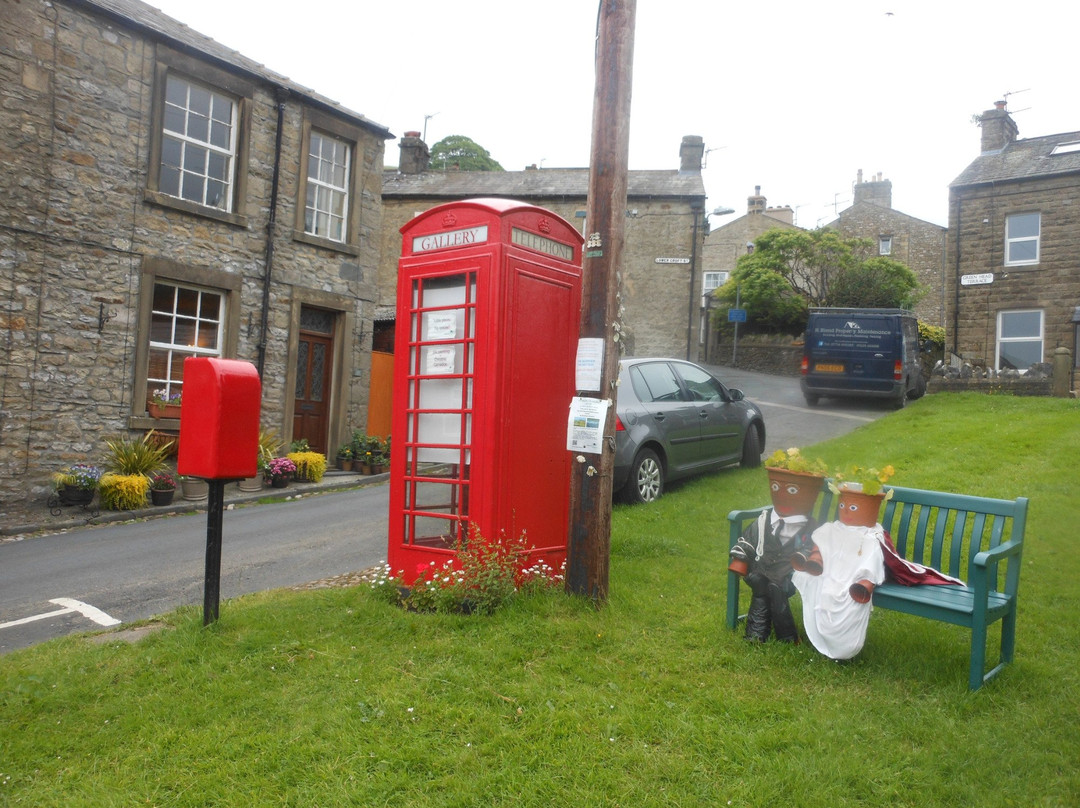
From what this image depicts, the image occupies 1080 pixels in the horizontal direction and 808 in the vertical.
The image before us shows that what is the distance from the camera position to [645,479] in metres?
8.23

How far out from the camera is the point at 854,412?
17250mm

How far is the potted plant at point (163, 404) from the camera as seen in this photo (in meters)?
11.9

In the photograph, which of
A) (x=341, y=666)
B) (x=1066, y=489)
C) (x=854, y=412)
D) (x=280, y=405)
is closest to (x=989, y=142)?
(x=854, y=412)

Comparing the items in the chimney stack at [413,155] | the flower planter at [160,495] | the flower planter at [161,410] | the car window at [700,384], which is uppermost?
the chimney stack at [413,155]

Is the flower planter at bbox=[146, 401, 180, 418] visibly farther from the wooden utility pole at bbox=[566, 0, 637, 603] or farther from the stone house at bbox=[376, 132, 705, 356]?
A: the stone house at bbox=[376, 132, 705, 356]

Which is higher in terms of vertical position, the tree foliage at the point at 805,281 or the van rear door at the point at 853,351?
the tree foliage at the point at 805,281

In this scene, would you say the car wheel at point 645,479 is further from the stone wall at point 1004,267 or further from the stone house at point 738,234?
the stone house at point 738,234

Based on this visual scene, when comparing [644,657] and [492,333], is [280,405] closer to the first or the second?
[492,333]

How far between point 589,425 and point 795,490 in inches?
48.4

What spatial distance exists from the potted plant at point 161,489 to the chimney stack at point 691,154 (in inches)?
882

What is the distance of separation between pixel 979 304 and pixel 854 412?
9688mm

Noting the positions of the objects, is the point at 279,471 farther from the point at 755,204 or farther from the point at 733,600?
the point at 755,204

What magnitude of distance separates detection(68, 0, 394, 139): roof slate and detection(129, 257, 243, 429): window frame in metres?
3.42

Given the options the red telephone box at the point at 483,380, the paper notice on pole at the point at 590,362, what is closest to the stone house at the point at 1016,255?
the red telephone box at the point at 483,380
